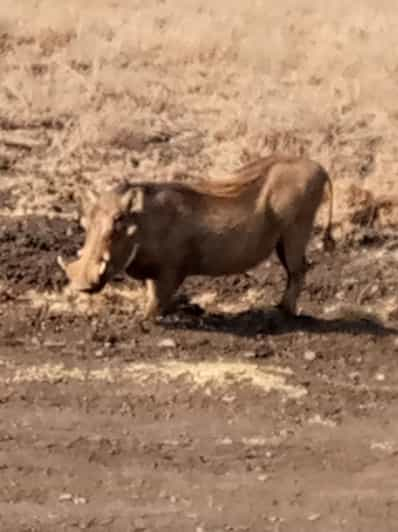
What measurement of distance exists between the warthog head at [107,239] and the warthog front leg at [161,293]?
27 cm

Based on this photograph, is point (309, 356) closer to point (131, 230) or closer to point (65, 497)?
point (131, 230)

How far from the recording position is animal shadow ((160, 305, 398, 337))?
855 centimetres

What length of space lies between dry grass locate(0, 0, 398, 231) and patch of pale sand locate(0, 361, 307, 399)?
3.03m

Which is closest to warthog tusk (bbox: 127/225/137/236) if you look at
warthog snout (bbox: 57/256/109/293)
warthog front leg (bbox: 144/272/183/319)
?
warthog snout (bbox: 57/256/109/293)

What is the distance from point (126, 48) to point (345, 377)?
10.4 metres

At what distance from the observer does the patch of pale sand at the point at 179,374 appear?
7.61m

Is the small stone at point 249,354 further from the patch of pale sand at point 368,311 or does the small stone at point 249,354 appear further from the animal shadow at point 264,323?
the patch of pale sand at point 368,311

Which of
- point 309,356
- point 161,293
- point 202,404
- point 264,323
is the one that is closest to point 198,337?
point 161,293

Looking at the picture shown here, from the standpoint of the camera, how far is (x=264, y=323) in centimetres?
868

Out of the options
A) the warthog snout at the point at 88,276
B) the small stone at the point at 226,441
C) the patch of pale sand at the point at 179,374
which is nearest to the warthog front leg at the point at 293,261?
the patch of pale sand at the point at 179,374

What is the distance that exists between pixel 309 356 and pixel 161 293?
936 millimetres

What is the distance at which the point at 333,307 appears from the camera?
919 cm

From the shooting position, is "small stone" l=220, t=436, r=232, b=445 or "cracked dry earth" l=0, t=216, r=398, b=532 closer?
"cracked dry earth" l=0, t=216, r=398, b=532

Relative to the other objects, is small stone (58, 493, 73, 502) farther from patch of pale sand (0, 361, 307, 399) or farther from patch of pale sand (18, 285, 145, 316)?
patch of pale sand (18, 285, 145, 316)
